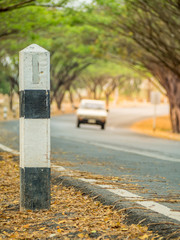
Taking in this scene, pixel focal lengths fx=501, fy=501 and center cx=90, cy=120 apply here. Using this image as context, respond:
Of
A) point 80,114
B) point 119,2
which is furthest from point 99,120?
point 119,2

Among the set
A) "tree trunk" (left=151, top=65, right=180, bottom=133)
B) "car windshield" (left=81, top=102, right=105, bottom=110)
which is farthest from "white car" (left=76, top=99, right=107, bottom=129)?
"tree trunk" (left=151, top=65, right=180, bottom=133)

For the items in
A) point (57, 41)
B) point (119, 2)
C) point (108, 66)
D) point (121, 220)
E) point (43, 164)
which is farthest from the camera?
point (108, 66)

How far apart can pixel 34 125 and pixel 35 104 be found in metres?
0.19

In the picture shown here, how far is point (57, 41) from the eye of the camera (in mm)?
39438

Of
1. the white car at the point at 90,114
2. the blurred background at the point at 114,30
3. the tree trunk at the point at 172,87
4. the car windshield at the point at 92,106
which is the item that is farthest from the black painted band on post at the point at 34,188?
the car windshield at the point at 92,106

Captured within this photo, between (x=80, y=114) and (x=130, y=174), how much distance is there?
850 inches

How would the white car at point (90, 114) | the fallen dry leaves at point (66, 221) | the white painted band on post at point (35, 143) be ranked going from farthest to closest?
the white car at point (90, 114), the white painted band on post at point (35, 143), the fallen dry leaves at point (66, 221)

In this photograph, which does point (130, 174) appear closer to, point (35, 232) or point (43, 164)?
point (43, 164)

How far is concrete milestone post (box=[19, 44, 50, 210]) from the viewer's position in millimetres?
4383

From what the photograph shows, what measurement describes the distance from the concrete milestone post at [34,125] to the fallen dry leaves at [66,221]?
177 millimetres

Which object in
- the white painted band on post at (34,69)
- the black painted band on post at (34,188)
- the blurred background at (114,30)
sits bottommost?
the black painted band on post at (34,188)

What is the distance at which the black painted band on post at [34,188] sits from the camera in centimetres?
442

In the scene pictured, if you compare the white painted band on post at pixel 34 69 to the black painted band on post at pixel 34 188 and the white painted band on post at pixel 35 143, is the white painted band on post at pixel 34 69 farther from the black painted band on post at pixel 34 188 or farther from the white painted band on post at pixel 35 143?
the black painted band on post at pixel 34 188

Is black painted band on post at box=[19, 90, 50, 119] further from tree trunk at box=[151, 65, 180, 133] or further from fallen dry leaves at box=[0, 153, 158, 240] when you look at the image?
tree trunk at box=[151, 65, 180, 133]
